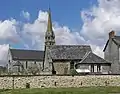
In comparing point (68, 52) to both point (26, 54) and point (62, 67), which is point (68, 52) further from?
point (26, 54)

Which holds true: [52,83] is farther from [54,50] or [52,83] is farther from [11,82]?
[54,50]

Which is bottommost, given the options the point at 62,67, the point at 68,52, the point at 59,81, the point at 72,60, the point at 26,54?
the point at 59,81

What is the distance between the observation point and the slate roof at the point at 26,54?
354 ft

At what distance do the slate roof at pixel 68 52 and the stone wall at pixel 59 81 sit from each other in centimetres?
1807

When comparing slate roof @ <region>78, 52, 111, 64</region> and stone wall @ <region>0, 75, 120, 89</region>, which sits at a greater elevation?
slate roof @ <region>78, 52, 111, 64</region>

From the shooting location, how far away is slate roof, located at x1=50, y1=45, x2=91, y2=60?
6498cm

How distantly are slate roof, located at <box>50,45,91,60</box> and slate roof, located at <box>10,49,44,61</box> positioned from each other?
42689 mm

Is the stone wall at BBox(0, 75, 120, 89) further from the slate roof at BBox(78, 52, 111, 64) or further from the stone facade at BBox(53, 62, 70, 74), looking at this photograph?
the stone facade at BBox(53, 62, 70, 74)

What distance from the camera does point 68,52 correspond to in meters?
66.2

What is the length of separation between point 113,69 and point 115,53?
3.45 meters

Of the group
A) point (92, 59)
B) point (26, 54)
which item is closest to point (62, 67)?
point (92, 59)

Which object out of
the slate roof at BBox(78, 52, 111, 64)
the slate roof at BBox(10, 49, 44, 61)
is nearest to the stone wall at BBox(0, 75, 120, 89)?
the slate roof at BBox(78, 52, 111, 64)

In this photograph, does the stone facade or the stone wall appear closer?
the stone wall

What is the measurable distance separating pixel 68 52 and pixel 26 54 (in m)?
47.7
